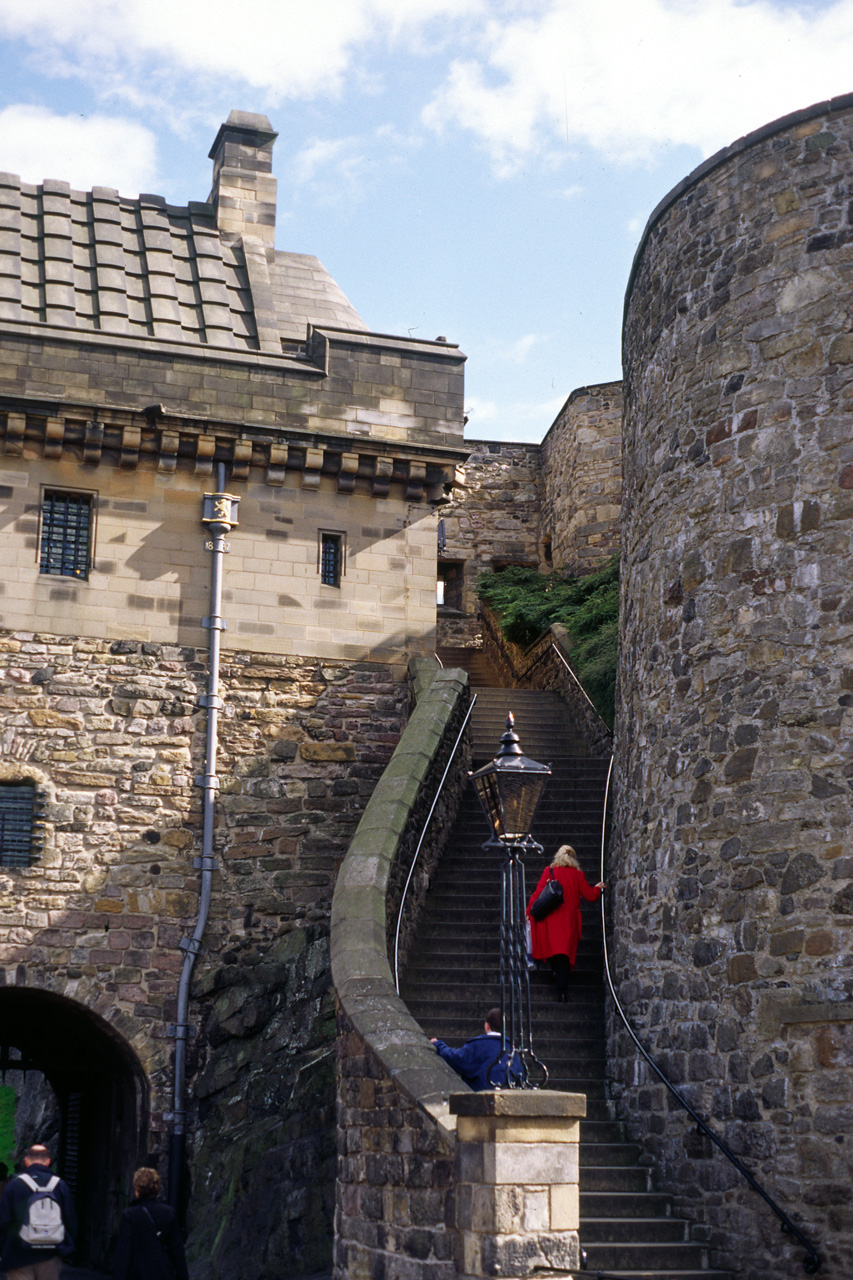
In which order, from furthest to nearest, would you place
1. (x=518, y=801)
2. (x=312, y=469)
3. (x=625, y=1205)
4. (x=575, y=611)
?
(x=575, y=611)
(x=312, y=469)
(x=625, y=1205)
(x=518, y=801)

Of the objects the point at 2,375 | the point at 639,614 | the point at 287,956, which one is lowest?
the point at 287,956

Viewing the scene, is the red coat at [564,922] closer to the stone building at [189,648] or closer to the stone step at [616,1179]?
the stone step at [616,1179]

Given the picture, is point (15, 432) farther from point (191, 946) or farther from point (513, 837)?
point (513, 837)

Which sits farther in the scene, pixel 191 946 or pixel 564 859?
pixel 191 946

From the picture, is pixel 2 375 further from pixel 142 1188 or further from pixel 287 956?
pixel 142 1188

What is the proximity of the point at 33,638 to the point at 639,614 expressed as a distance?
615 cm

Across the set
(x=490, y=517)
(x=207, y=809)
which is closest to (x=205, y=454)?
(x=207, y=809)

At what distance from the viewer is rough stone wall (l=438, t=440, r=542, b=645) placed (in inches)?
1047

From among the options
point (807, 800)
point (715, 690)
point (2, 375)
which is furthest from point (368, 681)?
point (807, 800)

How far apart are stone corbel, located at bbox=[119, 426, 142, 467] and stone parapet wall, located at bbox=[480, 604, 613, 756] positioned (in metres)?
5.73

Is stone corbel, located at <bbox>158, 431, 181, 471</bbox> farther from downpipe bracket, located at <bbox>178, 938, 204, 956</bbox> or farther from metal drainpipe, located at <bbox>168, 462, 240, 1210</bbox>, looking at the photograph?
downpipe bracket, located at <bbox>178, 938, 204, 956</bbox>

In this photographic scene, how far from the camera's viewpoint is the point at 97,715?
14.5 meters

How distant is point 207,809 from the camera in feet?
47.8

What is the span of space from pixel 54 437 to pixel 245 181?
15.5ft
